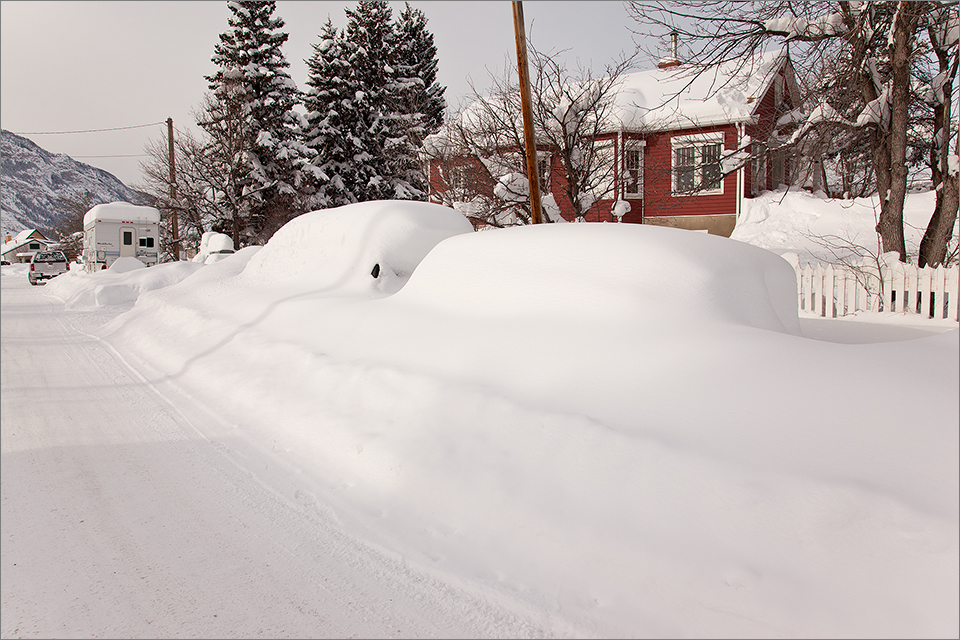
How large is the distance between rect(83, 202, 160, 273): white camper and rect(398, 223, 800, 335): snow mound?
26243 millimetres

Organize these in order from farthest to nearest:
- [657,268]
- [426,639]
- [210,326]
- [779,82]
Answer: [779,82] < [210,326] < [657,268] < [426,639]

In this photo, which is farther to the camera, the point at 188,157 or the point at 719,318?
the point at 188,157

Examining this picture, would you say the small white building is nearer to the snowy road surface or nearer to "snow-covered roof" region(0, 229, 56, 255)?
"snow-covered roof" region(0, 229, 56, 255)

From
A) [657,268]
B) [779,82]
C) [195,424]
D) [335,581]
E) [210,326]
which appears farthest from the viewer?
[779,82]

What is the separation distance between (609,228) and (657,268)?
715mm

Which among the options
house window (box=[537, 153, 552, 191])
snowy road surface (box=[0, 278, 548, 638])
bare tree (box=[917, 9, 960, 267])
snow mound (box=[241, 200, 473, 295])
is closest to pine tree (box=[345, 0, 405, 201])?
house window (box=[537, 153, 552, 191])

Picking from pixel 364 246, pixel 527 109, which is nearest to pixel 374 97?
pixel 527 109

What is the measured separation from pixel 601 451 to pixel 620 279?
5.23 ft

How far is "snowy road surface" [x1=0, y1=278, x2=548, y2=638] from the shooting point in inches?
97.6

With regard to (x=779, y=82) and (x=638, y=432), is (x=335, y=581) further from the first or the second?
(x=779, y=82)

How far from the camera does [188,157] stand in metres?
28.8

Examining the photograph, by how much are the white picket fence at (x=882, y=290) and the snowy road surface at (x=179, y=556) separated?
9279mm

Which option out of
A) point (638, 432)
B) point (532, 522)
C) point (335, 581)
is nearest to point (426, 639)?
point (335, 581)

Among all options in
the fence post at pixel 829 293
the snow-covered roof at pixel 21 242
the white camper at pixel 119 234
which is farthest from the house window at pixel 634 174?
the snow-covered roof at pixel 21 242
